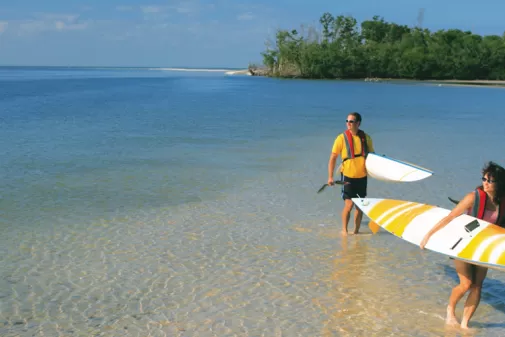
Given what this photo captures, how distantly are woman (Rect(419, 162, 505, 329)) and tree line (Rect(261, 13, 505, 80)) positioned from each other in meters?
102

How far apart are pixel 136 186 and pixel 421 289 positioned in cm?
726

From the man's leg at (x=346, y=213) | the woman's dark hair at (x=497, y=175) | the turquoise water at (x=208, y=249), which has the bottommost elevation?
the turquoise water at (x=208, y=249)

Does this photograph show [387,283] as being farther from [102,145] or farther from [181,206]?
[102,145]

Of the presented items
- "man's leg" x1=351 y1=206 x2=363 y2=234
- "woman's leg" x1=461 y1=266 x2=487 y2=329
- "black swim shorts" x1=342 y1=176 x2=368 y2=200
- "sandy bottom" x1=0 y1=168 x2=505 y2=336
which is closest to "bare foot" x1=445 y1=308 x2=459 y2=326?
"sandy bottom" x1=0 y1=168 x2=505 y2=336

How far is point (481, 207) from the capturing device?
17.6ft

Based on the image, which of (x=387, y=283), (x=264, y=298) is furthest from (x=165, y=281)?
(x=387, y=283)

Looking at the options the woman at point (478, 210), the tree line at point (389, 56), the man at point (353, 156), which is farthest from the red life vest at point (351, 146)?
the tree line at point (389, 56)

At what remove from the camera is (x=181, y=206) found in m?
11.1

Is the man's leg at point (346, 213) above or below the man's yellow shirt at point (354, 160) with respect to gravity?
below

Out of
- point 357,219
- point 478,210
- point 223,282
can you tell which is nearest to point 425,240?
point 478,210

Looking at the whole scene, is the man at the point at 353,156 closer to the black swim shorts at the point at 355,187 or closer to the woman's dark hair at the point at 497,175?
the black swim shorts at the point at 355,187

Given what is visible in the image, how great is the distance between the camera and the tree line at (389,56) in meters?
102

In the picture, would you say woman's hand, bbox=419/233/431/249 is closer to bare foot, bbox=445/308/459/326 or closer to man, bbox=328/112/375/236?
bare foot, bbox=445/308/459/326

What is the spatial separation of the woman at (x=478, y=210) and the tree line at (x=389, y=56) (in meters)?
102
